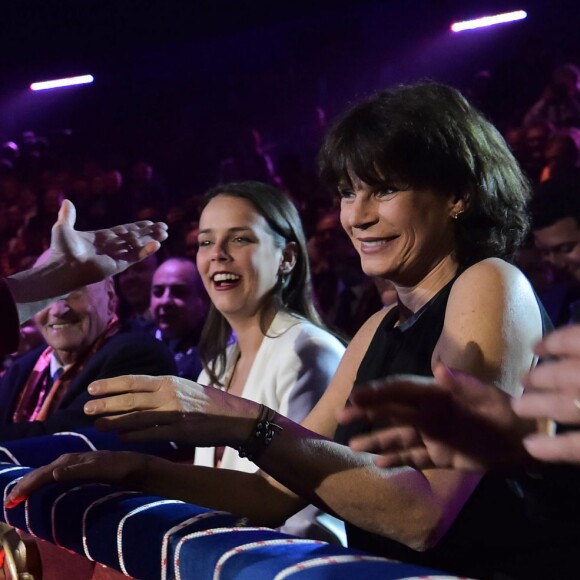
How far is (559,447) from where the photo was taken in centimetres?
67

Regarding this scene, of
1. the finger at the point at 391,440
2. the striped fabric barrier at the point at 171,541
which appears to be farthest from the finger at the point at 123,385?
the finger at the point at 391,440

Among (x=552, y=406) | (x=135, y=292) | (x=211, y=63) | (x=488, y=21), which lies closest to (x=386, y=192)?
(x=552, y=406)

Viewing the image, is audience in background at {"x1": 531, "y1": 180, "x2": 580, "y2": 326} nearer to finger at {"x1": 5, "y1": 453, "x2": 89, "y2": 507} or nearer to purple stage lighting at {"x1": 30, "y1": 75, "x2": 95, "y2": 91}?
finger at {"x1": 5, "y1": 453, "x2": 89, "y2": 507}

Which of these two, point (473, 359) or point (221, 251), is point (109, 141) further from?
point (473, 359)

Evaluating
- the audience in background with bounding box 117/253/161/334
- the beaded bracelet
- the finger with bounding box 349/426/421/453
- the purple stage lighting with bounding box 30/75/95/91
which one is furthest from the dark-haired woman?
the purple stage lighting with bounding box 30/75/95/91

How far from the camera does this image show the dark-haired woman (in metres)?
1.14

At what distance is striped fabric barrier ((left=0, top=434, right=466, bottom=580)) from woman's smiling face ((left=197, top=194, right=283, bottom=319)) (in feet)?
3.66

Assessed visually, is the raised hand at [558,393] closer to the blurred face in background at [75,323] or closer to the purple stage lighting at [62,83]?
the blurred face in background at [75,323]

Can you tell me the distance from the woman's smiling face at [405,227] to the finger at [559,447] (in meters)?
0.77

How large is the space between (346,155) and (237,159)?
4239mm

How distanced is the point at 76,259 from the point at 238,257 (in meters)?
0.61

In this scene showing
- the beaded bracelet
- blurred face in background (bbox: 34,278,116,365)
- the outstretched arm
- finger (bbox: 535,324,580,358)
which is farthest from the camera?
blurred face in background (bbox: 34,278,116,365)

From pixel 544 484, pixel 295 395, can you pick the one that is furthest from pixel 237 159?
pixel 544 484

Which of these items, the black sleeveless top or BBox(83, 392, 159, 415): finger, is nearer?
BBox(83, 392, 159, 415): finger
